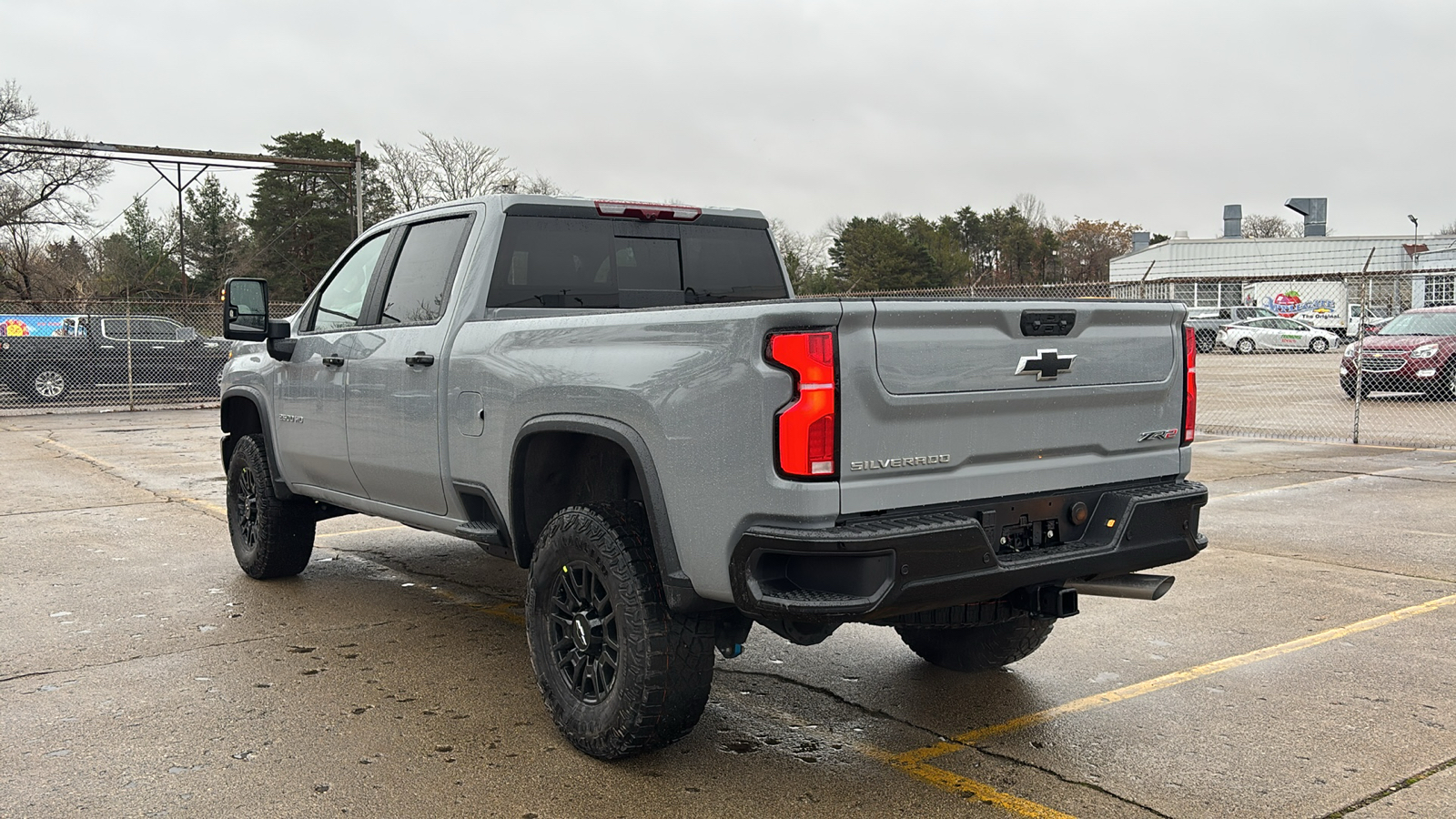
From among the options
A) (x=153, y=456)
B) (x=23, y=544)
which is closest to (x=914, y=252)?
(x=153, y=456)

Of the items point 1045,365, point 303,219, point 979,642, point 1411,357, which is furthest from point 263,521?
point 303,219

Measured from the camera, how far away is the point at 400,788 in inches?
143

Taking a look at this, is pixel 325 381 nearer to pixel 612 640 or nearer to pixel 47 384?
pixel 612 640

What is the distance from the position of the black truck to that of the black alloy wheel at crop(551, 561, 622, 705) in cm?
1999

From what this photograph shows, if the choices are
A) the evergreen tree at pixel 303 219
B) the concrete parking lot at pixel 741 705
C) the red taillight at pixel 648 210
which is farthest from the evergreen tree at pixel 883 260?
the red taillight at pixel 648 210

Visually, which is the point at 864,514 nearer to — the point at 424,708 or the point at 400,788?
the point at 400,788

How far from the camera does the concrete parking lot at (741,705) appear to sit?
11.7ft

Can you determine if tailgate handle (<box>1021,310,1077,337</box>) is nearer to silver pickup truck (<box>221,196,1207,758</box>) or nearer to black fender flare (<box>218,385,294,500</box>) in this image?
silver pickup truck (<box>221,196,1207,758</box>)

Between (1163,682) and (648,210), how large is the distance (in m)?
3.01

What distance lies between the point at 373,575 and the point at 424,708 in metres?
2.71

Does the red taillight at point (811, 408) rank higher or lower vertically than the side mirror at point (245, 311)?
lower

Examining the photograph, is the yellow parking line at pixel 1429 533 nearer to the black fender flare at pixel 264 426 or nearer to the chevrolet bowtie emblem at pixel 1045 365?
the chevrolet bowtie emblem at pixel 1045 365

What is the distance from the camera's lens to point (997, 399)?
351cm

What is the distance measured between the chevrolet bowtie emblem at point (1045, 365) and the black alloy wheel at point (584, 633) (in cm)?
152
